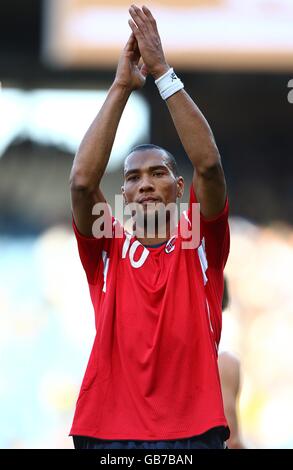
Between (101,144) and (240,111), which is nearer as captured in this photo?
(101,144)

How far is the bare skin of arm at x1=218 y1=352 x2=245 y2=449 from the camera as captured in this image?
5137mm

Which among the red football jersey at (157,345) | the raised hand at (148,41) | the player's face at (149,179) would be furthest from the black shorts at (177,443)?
the raised hand at (148,41)

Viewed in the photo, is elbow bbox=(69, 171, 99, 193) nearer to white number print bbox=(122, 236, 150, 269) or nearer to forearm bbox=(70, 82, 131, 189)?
forearm bbox=(70, 82, 131, 189)

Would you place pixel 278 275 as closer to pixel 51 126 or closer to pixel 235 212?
pixel 235 212

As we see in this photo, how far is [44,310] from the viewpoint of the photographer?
9.98 meters

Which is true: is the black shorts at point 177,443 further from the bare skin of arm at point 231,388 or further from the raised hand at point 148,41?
the bare skin of arm at point 231,388

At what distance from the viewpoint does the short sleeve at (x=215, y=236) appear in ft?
11.8

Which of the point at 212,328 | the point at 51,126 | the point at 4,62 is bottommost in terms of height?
the point at 212,328

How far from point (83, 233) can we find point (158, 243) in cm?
30

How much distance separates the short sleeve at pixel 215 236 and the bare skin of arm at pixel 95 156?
36 cm

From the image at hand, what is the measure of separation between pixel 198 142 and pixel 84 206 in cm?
49

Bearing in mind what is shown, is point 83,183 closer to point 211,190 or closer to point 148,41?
point 211,190
